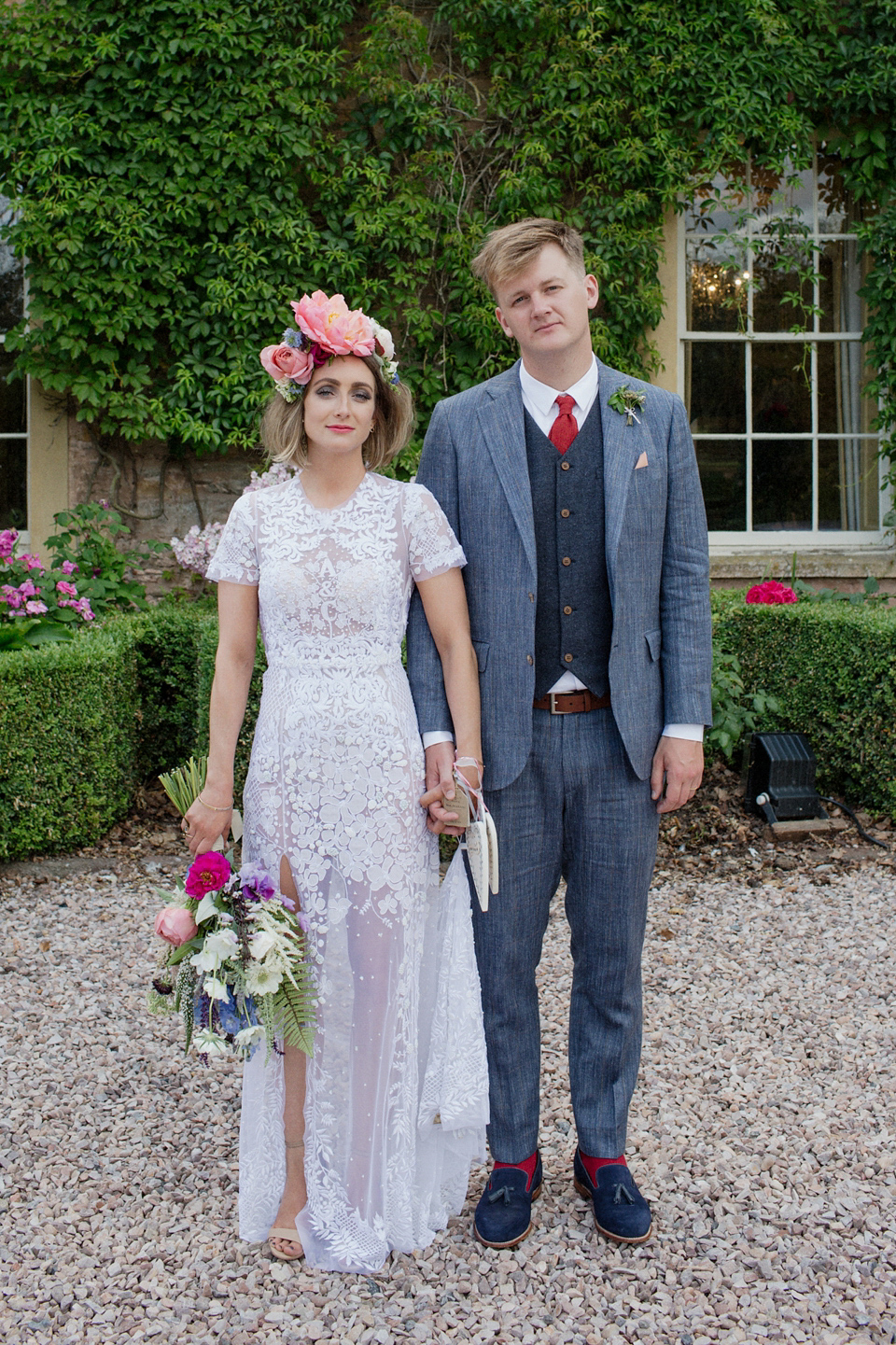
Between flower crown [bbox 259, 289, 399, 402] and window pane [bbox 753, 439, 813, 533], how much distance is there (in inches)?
204

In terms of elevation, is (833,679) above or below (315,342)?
below

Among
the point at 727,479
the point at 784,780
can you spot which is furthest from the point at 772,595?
the point at 727,479

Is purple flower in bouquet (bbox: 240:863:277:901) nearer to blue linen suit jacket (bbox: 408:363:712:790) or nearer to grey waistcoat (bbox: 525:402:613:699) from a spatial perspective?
blue linen suit jacket (bbox: 408:363:712:790)

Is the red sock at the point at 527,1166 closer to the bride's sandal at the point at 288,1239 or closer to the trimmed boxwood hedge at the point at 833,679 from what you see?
the bride's sandal at the point at 288,1239

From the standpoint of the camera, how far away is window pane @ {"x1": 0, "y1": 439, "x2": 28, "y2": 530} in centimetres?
670

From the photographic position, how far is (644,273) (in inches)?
248

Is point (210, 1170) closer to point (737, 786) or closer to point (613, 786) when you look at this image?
point (613, 786)

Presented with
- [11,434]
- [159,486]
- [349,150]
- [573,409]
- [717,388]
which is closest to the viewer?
[573,409]

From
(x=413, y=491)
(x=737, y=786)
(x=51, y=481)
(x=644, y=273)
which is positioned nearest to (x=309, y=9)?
(x=644, y=273)

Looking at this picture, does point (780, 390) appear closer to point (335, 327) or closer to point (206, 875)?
point (335, 327)

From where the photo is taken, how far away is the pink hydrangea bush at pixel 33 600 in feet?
16.4

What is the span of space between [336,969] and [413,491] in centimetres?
95

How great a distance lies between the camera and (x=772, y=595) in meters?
5.46

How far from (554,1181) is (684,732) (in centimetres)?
109
